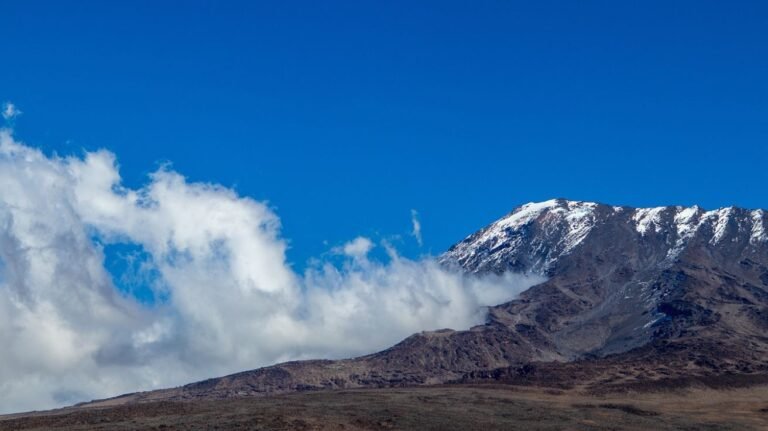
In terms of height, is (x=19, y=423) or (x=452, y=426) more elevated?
(x=19, y=423)

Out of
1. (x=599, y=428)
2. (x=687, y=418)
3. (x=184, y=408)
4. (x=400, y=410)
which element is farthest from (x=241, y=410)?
(x=687, y=418)

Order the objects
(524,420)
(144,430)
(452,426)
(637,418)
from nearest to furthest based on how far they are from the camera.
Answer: (144,430), (452,426), (524,420), (637,418)

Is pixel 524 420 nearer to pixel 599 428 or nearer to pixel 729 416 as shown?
pixel 599 428

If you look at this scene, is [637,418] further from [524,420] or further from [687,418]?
[524,420]

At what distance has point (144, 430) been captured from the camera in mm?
145625

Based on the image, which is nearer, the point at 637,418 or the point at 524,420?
the point at 524,420

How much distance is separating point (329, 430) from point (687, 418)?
2941 inches

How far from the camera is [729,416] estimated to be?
7638 inches

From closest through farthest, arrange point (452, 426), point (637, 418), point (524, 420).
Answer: point (452, 426) < point (524, 420) < point (637, 418)

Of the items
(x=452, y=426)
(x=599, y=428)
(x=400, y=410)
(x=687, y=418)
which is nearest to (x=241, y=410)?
(x=400, y=410)

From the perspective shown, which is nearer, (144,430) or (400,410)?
(144,430)

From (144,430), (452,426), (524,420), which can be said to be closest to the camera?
(144,430)

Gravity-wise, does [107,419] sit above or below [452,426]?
above

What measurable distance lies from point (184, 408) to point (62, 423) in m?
29.7
